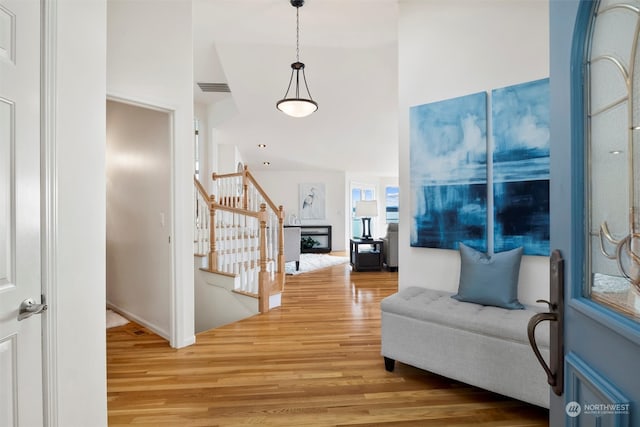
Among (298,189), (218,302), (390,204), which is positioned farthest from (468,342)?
(390,204)

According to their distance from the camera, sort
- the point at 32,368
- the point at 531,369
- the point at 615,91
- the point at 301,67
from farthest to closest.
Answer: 1. the point at 301,67
2. the point at 531,369
3. the point at 32,368
4. the point at 615,91

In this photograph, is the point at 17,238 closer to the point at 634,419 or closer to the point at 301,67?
the point at 634,419

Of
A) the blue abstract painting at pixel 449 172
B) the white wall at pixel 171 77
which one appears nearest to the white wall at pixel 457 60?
the blue abstract painting at pixel 449 172

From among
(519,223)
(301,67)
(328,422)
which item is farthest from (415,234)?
(301,67)

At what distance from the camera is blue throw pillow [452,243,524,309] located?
2389mm

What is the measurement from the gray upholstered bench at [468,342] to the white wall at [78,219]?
73.5 inches

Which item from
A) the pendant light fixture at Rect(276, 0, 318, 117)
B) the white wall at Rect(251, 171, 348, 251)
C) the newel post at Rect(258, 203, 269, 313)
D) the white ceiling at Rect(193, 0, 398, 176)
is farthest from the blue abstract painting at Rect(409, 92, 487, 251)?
the white wall at Rect(251, 171, 348, 251)

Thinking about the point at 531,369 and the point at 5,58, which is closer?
the point at 5,58

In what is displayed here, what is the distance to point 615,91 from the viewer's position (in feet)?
2.53

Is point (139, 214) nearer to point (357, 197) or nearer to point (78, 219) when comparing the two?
point (78, 219)

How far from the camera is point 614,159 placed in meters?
0.78

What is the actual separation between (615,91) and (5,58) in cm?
182

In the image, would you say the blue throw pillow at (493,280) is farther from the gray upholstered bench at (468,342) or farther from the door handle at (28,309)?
the door handle at (28,309)

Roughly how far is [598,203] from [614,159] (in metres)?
0.11
